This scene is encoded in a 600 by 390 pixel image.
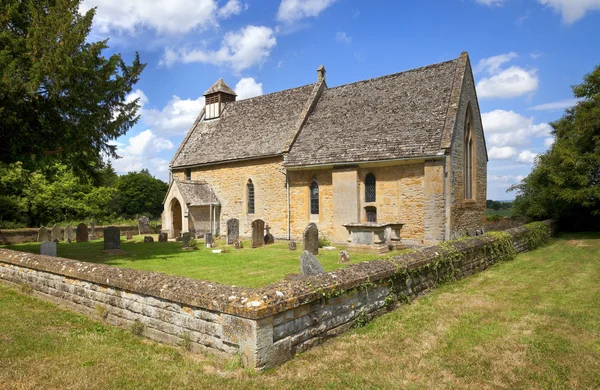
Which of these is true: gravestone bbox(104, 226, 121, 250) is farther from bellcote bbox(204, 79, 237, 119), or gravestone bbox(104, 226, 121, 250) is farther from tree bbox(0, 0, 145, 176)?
bellcote bbox(204, 79, 237, 119)

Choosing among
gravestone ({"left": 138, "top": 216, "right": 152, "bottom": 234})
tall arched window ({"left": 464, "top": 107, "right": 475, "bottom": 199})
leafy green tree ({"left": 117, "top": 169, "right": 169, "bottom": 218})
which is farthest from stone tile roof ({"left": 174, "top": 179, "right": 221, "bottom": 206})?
leafy green tree ({"left": 117, "top": 169, "right": 169, "bottom": 218})

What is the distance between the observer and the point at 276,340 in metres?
5.13

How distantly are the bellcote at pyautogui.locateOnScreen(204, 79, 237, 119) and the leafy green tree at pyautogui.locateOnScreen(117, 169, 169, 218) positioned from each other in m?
29.2

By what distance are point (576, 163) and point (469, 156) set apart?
5569 mm

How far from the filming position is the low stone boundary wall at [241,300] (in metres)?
5.04

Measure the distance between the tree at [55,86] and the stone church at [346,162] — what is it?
1025 cm

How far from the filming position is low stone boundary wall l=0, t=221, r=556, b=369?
198 inches

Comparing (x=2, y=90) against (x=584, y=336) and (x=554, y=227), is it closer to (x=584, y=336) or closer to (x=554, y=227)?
(x=584, y=336)

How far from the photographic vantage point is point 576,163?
2048 cm

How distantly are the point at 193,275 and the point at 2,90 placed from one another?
25.3ft

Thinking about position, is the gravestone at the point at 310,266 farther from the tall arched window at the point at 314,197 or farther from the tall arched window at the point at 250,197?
the tall arched window at the point at 250,197

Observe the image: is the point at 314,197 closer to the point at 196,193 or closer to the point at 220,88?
the point at 196,193

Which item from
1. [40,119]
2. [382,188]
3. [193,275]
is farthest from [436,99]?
[40,119]

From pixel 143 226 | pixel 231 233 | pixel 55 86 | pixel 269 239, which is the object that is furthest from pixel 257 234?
pixel 143 226
